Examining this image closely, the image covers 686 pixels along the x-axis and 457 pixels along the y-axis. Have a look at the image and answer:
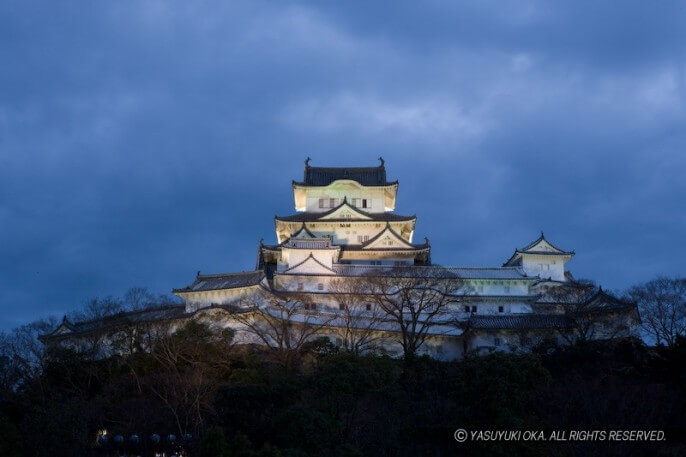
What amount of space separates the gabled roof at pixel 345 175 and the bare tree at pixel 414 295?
15433 millimetres

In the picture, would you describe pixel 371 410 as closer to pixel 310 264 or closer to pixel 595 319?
pixel 595 319

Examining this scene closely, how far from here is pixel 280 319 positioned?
1597 inches

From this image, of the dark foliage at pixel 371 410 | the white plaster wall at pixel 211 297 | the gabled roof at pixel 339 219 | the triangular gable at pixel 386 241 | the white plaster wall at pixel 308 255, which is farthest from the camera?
the gabled roof at pixel 339 219

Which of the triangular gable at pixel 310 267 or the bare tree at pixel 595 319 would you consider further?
the triangular gable at pixel 310 267

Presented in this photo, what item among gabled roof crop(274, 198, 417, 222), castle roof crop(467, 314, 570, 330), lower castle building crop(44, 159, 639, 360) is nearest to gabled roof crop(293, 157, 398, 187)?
gabled roof crop(274, 198, 417, 222)

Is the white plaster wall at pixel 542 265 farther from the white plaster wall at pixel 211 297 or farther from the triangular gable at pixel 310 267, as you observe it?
the white plaster wall at pixel 211 297

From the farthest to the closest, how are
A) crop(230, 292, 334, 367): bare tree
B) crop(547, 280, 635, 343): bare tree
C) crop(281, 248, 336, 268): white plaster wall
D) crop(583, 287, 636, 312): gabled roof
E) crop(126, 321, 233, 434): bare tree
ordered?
crop(281, 248, 336, 268): white plaster wall, crop(583, 287, 636, 312): gabled roof, crop(547, 280, 635, 343): bare tree, crop(230, 292, 334, 367): bare tree, crop(126, 321, 233, 434): bare tree

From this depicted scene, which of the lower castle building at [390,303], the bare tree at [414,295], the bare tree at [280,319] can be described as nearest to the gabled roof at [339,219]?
the lower castle building at [390,303]

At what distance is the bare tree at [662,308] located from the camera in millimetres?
37844

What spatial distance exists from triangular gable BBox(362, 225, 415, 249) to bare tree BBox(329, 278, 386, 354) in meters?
7.06

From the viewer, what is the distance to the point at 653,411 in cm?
2708

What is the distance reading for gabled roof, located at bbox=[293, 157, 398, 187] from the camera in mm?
59906

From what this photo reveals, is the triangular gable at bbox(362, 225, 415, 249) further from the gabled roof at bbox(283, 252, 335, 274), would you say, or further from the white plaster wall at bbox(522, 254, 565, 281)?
the white plaster wall at bbox(522, 254, 565, 281)

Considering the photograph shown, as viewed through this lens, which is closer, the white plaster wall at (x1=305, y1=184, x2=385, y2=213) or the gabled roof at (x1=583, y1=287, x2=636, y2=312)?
the gabled roof at (x1=583, y1=287, x2=636, y2=312)
